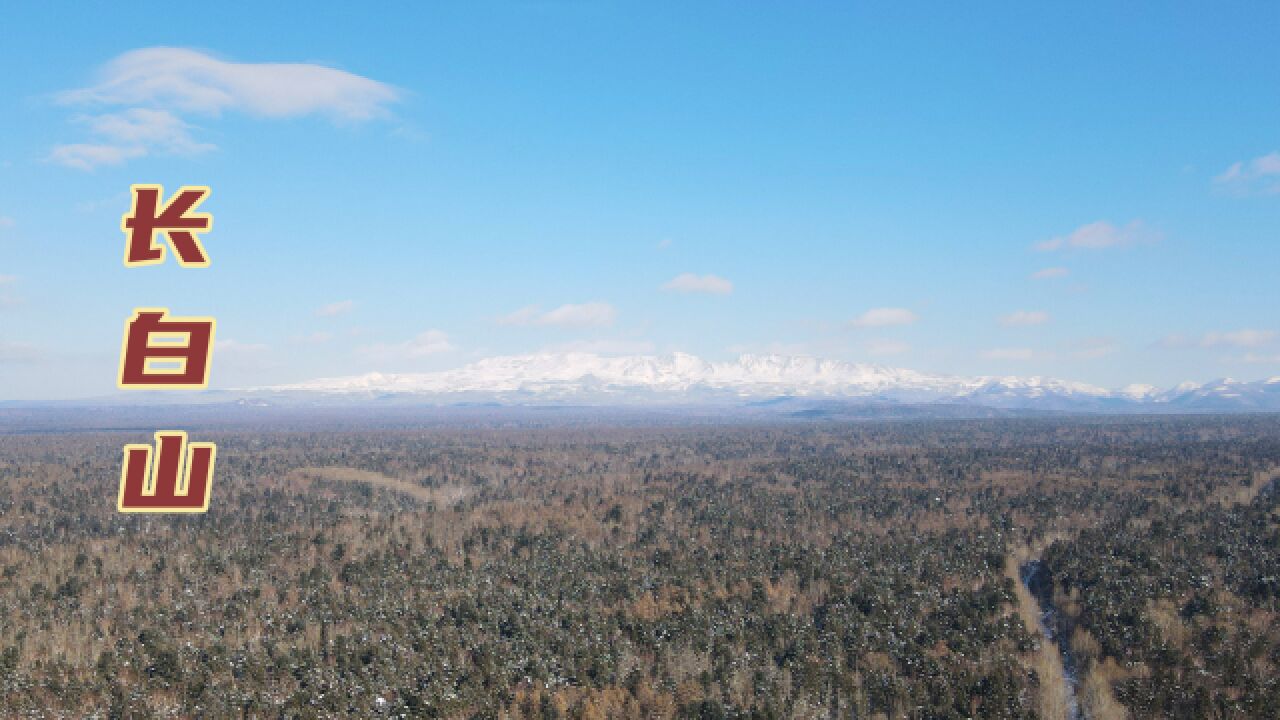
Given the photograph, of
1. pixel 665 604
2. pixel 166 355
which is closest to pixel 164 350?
pixel 166 355

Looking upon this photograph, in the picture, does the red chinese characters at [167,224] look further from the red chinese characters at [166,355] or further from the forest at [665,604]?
the forest at [665,604]

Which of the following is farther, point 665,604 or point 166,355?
point 665,604

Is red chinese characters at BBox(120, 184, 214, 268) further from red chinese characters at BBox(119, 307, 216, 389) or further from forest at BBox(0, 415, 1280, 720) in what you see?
forest at BBox(0, 415, 1280, 720)

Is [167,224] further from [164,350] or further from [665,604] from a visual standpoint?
[665,604]

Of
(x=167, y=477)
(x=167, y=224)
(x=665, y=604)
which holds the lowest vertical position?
(x=665, y=604)

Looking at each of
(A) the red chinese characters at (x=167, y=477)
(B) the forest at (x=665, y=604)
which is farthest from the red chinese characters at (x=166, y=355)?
(B) the forest at (x=665, y=604)

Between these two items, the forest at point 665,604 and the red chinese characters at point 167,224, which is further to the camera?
the forest at point 665,604
